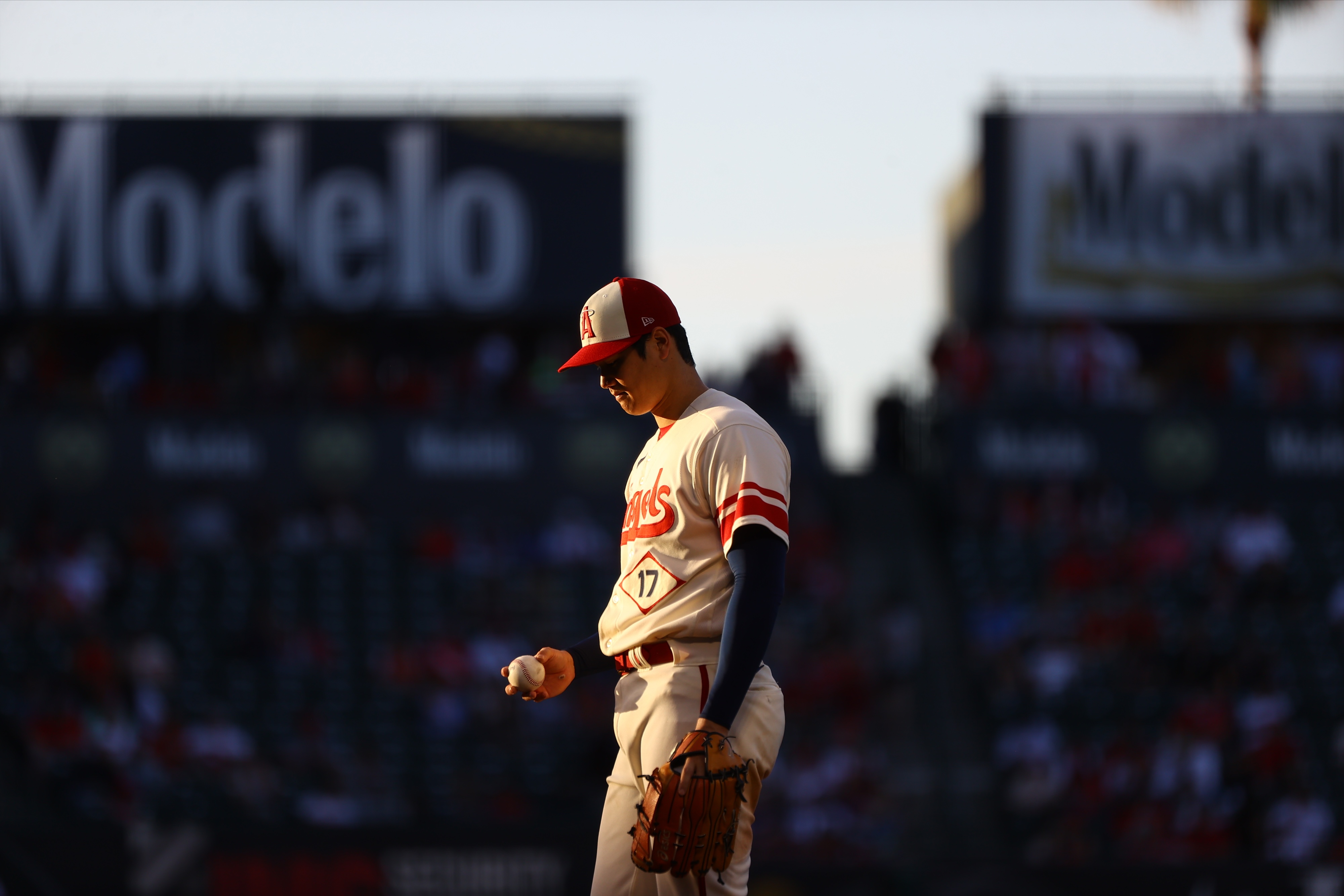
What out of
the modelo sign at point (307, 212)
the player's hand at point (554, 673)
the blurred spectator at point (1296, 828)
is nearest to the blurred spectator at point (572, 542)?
the modelo sign at point (307, 212)

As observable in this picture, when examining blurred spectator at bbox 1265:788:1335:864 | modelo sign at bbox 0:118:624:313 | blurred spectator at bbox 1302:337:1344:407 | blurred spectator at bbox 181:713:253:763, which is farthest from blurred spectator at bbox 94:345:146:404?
blurred spectator at bbox 1302:337:1344:407

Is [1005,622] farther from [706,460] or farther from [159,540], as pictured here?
[706,460]

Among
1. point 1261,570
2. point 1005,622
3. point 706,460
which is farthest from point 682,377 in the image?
point 1261,570

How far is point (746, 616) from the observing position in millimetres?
4148

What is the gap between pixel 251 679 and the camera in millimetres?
16562

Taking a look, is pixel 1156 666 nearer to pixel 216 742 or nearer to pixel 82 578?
pixel 216 742

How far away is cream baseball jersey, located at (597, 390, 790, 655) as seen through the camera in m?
4.29

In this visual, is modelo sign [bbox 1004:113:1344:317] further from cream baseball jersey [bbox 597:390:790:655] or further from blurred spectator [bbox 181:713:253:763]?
cream baseball jersey [bbox 597:390:790:655]

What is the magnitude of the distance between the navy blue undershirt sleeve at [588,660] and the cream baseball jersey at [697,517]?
311 mm

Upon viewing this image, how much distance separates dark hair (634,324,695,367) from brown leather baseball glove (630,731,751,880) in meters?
0.99

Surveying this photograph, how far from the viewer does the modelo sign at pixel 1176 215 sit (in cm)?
2248

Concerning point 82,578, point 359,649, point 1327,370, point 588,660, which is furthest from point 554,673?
point 1327,370

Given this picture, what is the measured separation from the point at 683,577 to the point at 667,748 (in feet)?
1.38

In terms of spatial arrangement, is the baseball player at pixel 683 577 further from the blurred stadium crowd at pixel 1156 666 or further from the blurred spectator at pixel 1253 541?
the blurred spectator at pixel 1253 541
